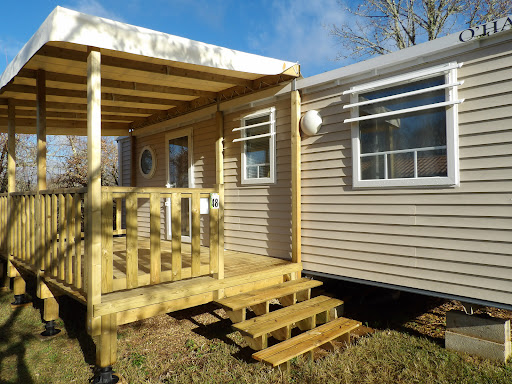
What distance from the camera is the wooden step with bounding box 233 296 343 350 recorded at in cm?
296

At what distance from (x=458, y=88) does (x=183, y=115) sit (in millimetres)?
4183

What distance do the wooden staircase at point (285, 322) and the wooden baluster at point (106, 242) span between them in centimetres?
106

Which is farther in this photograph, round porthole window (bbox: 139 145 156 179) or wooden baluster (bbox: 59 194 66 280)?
round porthole window (bbox: 139 145 156 179)

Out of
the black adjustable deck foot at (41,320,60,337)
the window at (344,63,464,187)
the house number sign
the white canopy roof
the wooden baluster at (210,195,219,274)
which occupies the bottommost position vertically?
the black adjustable deck foot at (41,320,60,337)

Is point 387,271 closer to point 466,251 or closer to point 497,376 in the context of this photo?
point 466,251

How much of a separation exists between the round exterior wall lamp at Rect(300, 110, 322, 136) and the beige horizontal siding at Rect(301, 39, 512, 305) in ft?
0.24

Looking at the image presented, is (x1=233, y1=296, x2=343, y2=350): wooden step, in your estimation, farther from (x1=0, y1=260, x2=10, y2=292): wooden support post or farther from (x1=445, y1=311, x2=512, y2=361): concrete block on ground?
(x1=0, y1=260, x2=10, y2=292): wooden support post

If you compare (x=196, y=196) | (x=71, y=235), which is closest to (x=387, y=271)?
(x=196, y=196)

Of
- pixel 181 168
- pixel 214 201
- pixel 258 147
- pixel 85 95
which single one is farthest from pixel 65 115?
pixel 214 201

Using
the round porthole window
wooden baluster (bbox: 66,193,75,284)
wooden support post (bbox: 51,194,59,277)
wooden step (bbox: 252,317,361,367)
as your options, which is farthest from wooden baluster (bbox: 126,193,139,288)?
the round porthole window

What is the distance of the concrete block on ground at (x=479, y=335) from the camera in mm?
3031

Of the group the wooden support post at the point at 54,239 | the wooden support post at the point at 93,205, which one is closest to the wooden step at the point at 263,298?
the wooden support post at the point at 93,205

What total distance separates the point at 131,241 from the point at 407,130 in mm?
2748

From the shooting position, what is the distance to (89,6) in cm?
2148
